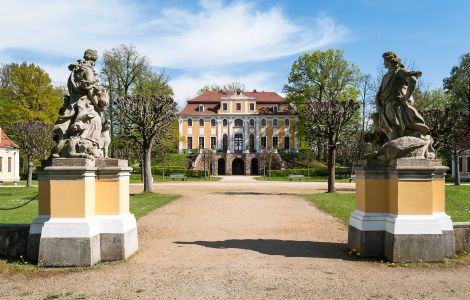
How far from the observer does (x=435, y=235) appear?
7023 mm

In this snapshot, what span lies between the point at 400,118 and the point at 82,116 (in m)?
5.54

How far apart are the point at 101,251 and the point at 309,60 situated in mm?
44644

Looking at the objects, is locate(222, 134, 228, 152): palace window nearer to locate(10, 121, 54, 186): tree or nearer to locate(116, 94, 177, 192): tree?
locate(10, 121, 54, 186): tree

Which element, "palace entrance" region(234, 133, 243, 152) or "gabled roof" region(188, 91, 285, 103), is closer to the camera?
"palace entrance" region(234, 133, 243, 152)

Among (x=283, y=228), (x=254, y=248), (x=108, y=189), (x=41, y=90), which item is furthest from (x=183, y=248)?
(x=41, y=90)

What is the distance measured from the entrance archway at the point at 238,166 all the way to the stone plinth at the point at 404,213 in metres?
53.4

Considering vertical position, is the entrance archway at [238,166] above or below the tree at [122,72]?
below

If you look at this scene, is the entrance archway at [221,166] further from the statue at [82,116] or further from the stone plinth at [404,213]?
the stone plinth at [404,213]

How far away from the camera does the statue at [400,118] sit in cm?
721

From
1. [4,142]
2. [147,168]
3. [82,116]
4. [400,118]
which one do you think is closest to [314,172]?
[147,168]

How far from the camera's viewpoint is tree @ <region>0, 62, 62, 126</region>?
135ft

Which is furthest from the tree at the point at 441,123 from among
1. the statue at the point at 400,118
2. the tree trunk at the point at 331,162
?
the statue at the point at 400,118

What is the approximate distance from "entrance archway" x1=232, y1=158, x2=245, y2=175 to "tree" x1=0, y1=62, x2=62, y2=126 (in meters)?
26.5

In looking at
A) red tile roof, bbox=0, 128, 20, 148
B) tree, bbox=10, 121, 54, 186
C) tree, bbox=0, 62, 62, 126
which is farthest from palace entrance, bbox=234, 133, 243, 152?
tree, bbox=10, 121, 54, 186
